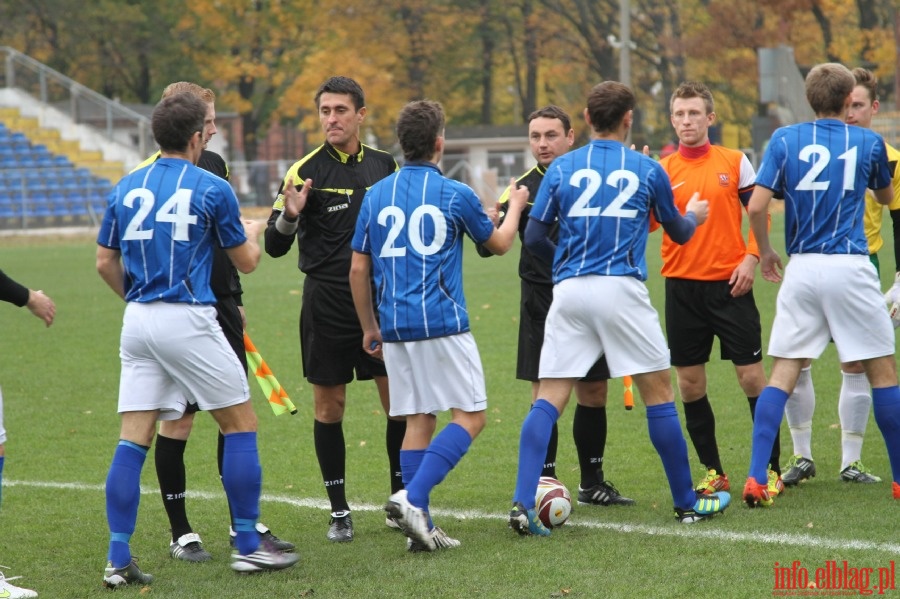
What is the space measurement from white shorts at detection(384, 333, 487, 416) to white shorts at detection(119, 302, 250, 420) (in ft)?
2.53

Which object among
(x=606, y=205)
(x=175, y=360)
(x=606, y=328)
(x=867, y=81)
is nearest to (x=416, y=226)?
(x=606, y=205)

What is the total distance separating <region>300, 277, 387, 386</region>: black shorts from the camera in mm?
6059

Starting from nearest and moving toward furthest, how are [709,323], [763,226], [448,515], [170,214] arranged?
[170,214] → [763,226] → [448,515] → [709,323]

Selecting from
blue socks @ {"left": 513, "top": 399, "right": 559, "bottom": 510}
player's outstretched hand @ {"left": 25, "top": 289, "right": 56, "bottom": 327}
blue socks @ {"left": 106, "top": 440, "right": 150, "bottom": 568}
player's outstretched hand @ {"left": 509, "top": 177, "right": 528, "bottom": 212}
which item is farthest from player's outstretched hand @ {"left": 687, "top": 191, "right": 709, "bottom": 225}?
player's outstretched hand @ {"left": 25, "top": 289, "right": 56, "bottom": 327}

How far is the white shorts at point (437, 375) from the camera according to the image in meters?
5.43

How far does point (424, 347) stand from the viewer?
543 cm

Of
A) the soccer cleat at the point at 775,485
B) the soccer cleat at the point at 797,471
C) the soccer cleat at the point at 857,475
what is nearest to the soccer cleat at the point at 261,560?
the soccer cleat at the point at 775,485

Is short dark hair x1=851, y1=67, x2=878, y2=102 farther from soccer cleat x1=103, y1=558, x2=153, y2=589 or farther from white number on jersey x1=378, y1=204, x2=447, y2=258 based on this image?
soccer cleat x1=103, y1=558, x2=153, y2=589

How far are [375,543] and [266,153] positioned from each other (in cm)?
5240

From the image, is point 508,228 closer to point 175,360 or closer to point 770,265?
point 770,265

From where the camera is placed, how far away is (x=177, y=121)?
507 cm

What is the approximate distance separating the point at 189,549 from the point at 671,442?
96.1 inches

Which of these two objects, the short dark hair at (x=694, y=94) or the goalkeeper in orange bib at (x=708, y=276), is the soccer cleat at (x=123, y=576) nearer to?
the goalkeeper in orange bib at (x=708, y=276)

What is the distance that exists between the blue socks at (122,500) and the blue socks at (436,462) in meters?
1.26
